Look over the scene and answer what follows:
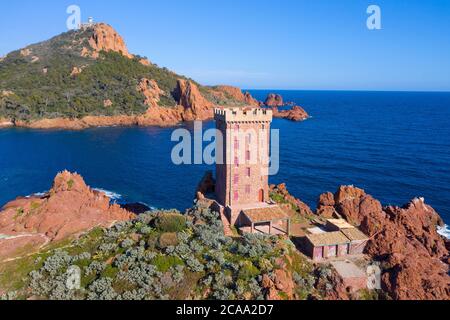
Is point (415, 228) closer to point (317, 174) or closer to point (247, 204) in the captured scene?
point (247, 204)

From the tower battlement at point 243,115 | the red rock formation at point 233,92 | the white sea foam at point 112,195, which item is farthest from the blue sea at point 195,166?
the red rock formation at point 233,92

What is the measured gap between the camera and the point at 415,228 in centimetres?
4112

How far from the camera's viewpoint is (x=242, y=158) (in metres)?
38.9

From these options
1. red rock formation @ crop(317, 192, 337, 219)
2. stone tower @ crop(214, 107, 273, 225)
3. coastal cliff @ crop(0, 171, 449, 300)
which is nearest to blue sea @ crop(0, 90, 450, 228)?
red rock formation @ crop(317, 192, 337, 219)

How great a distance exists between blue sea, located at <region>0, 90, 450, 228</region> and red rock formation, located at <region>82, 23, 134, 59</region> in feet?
224

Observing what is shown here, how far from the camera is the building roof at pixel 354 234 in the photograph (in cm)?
3497

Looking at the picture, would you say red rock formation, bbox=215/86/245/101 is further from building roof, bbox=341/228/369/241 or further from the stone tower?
building roof, bbox=341/228/369/241

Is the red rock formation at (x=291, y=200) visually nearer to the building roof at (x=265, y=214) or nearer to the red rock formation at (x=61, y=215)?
the building roof at (x=265, y=214)

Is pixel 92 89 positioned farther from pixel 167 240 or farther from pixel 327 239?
pixel 327 239

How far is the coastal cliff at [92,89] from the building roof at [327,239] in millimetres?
102030

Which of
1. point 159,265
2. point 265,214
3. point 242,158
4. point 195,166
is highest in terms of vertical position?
point 242,158

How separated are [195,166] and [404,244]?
4840 cm

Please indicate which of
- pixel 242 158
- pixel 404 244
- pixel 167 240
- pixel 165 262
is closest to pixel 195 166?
pixel 242 158

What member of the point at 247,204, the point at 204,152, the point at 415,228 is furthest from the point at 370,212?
the point at 204,152
